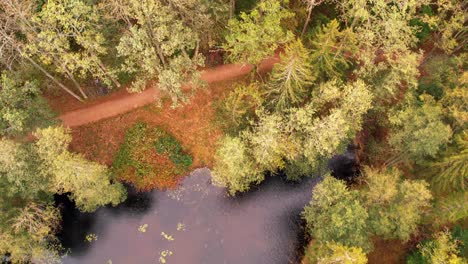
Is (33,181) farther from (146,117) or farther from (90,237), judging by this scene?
(146,117)

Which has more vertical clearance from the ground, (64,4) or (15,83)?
(64,4)

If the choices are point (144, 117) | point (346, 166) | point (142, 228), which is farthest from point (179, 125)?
point (346, 166)

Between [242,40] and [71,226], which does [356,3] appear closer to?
[242,40]

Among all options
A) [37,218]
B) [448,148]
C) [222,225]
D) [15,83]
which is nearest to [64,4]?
[15,83]

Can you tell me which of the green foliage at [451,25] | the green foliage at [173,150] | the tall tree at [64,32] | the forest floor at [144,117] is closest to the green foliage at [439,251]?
the green foliage at [451,25]

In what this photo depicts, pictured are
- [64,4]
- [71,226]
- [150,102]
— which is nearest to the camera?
[64,4]

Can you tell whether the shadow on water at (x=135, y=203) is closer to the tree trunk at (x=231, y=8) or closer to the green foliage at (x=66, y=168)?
the green foliage at (x=66, y=168)
